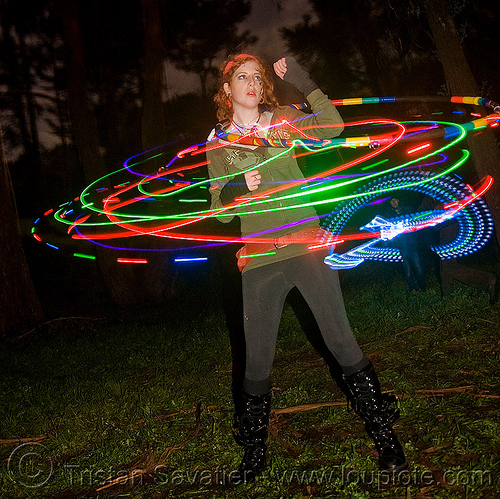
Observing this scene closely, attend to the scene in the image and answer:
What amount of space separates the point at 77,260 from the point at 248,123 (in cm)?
1591

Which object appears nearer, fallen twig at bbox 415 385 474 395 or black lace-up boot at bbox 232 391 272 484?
black lace-up boot at bbox 232 391 272 484

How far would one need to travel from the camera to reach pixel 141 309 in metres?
10.2

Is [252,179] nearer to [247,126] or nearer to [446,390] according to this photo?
[247,126]

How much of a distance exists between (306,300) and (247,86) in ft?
4.16

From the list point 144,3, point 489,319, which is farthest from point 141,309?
point 489,319

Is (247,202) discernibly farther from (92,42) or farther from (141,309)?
(92,42)

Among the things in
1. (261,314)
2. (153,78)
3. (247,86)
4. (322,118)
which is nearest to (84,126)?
(153,78)

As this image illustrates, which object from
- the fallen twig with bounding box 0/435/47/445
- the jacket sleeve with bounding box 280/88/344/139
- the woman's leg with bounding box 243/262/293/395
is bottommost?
the fallen twig with bounding box 0/435/47/445

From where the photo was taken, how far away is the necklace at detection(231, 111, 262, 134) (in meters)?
3.13

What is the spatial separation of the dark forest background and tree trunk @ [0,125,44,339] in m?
0.02

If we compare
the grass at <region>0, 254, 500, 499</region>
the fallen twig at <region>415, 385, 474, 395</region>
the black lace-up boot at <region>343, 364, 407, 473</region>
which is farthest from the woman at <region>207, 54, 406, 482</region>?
the fallen twig at <region>415, 385, 474, 395</region>

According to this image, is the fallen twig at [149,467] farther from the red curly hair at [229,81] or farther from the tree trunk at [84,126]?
the tree trunk at [84,126]

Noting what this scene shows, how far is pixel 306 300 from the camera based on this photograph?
2.98m

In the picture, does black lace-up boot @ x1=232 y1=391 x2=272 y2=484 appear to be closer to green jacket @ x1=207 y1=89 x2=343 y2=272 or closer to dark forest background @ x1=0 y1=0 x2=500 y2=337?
green jacket @ x1=207 y1=89 x2=343 y2=272
